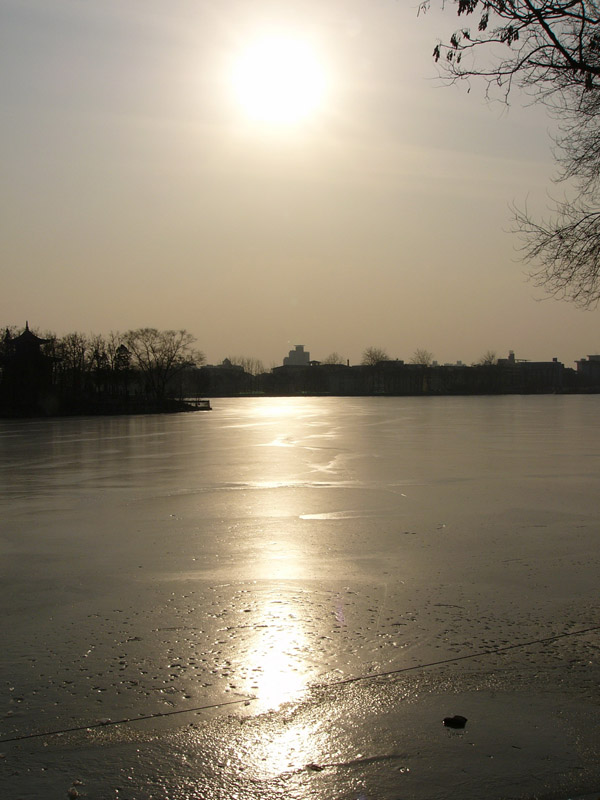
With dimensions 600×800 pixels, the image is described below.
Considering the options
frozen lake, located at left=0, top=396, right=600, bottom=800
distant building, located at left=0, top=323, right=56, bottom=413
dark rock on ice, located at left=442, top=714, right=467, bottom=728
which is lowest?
frozen lake, located at left=0, top=396, right=600, bottom=800

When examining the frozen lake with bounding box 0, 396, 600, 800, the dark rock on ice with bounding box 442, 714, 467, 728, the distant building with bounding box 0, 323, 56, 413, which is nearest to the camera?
the frozen lake with bounding box 0, 396, 600, 800

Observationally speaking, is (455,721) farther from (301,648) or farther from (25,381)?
(25,381)

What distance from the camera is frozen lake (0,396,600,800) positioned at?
165 inches

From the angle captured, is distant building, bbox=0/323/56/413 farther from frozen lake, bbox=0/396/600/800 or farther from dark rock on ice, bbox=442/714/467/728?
dark rock on ice, bbox=442/714/467/728

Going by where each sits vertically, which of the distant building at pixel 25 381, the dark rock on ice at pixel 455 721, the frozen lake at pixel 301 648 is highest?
the distant building at pixel 25 381

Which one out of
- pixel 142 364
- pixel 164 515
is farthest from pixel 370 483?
pixel 142 364

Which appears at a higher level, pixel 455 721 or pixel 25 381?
pixel 25 381

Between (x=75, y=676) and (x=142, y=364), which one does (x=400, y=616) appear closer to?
(x=75, y=676)

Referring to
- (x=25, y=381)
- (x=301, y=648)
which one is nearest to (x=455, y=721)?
(x=301, y=648)

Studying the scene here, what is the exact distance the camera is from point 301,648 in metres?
6.09

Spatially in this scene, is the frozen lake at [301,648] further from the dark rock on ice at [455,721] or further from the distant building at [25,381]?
the distant building at [25,381]

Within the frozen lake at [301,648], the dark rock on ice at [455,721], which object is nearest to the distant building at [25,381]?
the frozen lake at [301,648]

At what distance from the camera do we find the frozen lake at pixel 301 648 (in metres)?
4.18

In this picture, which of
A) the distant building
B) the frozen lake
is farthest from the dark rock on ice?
the distant building
